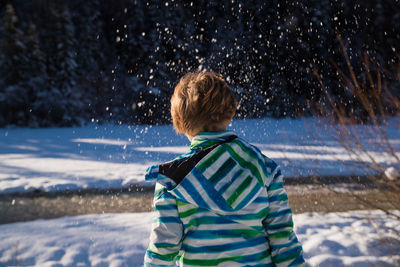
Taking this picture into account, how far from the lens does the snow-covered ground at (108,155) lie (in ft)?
20.5

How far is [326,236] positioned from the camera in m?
3.20

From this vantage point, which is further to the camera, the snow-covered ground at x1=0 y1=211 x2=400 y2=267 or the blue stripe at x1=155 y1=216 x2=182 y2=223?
the snow-covered ground at x1=0 y1=211 x2=400 y2=267

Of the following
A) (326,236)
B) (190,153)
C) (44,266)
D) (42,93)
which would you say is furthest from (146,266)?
(42,93)

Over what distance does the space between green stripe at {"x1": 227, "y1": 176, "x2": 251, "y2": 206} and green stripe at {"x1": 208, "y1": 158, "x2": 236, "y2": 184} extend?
7cm

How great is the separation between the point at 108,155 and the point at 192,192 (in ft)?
27.3

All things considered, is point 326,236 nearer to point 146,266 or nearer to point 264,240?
point 264,240

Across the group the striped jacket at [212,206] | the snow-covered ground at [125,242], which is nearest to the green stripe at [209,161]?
the striped jacket at [212,206]

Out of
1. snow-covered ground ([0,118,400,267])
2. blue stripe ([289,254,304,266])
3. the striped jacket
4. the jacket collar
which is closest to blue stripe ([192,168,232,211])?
the striped jacket

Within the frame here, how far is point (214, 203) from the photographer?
1106mm

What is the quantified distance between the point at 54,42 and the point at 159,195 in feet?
63.2

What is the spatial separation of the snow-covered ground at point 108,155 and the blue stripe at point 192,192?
243 cm

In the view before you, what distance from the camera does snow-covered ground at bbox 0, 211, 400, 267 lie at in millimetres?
2760

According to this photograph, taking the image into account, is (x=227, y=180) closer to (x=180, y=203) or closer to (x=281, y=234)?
(x=180, y=203)

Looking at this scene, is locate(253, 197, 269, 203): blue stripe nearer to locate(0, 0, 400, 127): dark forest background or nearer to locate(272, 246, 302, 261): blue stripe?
locate(272, 246, 302, 261): blue stripe
